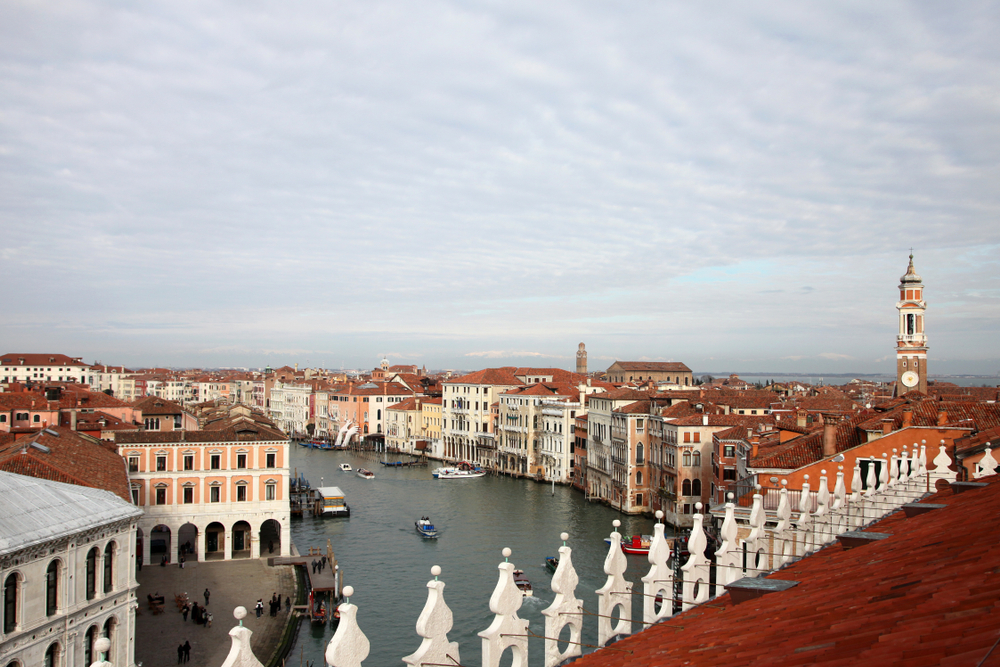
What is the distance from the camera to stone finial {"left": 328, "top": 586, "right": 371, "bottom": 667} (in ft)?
9.59

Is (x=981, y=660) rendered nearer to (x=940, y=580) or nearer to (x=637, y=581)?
(x=940, y=580)

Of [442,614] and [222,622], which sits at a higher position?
[442,614]

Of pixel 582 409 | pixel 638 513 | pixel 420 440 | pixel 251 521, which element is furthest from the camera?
pixel 420 440

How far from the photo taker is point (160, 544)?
30.0m

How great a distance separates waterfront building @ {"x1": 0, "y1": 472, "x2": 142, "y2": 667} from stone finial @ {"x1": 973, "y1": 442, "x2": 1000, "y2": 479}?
41.4ft

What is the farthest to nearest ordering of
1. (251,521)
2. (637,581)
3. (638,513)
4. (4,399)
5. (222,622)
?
1. (638,513)
2. (4,399)
3. (251,521)
4. (637,581)
5. (222,622)

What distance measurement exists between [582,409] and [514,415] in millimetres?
7656

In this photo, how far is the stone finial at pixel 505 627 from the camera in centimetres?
376

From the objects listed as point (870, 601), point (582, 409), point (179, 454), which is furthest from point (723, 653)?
point (582, 409)

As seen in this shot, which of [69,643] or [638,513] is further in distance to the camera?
[638,513]

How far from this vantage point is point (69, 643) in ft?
46.1

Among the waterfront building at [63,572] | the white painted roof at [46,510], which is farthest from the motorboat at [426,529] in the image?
the white painted roof at [46,510]

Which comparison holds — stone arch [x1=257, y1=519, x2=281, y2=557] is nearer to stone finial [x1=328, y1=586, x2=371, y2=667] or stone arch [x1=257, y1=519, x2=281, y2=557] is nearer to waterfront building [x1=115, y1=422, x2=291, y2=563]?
waterfront building [x1=115, y1=422, x2=291, y2=563]

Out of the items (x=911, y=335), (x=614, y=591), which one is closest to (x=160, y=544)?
(x=614, y=591)
